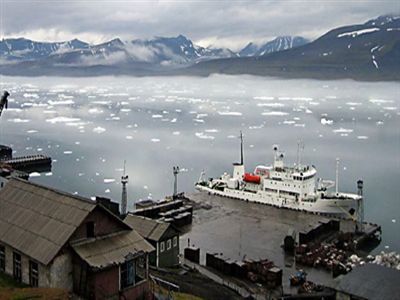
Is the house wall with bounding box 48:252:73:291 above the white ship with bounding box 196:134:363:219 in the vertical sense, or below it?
above

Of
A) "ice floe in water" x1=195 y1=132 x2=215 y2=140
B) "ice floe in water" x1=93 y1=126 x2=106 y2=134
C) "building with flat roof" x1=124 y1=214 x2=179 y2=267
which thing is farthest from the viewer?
"ice floe in water" x1=93 y1=126 x2=106 y2=134

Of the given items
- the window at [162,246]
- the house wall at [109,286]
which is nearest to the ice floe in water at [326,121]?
the window at [162,246]

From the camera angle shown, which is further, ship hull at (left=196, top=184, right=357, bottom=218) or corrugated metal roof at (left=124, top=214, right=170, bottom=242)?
ship hull at (left=196, top=184, right=357, bottom=218)

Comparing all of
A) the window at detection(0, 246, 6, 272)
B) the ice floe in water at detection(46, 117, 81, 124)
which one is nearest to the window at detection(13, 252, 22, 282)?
the window at detection(0, 246, 6, 272)

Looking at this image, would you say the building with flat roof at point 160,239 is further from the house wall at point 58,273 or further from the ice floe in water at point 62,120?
the ice floe in water at point 62,120

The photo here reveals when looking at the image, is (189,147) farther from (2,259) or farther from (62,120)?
(2,259)

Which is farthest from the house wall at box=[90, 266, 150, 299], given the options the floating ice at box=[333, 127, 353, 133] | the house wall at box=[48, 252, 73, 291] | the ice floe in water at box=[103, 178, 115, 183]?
the floating ice at box=[333, 127, 353, 133]

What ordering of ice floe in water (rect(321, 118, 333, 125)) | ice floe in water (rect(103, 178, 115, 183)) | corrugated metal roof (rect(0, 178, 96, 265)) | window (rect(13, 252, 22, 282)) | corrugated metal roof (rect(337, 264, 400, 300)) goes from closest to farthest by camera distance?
corrugated metal roof (rect(0, 178, 96, 265))
window (rect(13, 252, 22, 282))
corrugated metal roof (rect(337, 264, 400, 300))
ice floe in water (rect(103, 178, 115, 183))
ice floe in water (rect(321, 118, 333, 125))

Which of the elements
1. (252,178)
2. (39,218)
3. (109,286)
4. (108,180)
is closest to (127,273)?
(109,286)

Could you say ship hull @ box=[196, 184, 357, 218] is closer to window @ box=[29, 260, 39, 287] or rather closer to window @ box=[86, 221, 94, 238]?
window @ box=[86, 221, 94, 238]

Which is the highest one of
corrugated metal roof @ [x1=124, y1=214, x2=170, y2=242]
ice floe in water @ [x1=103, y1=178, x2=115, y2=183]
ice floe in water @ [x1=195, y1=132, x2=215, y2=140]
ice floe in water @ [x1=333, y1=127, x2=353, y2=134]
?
corrugated metal roof @ [x1=124, y1=214, x2=170, y2=242]
